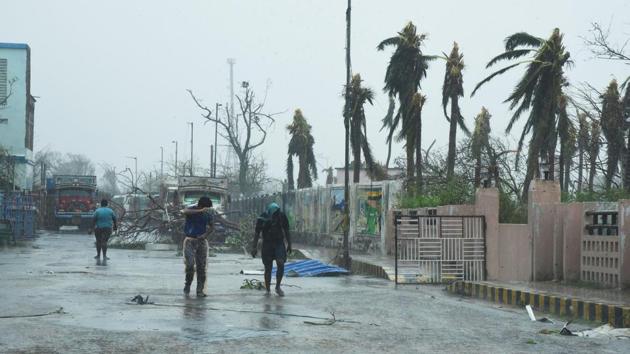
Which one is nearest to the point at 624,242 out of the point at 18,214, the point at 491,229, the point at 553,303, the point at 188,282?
the point at 553,303

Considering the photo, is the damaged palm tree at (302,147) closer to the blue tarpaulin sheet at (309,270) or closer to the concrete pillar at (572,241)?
the blue tarpaulin sheet at (309,270)

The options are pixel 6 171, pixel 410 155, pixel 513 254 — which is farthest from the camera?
pixel 6 171

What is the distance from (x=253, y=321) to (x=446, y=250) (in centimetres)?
951

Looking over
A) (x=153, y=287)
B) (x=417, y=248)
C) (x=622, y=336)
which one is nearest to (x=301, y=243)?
(x=417, y=248)

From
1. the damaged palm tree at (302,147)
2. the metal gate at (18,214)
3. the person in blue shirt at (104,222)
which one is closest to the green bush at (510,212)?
the person in blue shirt at (104,222)

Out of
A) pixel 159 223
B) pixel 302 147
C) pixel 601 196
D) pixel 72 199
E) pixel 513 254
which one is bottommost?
pixel 513 254

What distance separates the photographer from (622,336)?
10.7 metres

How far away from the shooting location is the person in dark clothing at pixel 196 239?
14.6 m

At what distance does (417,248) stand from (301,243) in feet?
78.4

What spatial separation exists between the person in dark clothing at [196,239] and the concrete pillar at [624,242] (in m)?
7.20

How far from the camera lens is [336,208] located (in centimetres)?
3697

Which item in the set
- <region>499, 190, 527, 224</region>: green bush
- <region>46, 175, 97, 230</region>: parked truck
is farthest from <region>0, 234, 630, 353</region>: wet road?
<region>46, 175, 97, 230</region>: parked truck

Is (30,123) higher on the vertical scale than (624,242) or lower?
higher

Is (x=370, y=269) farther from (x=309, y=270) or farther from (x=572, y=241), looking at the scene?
(x=572, y=241)
